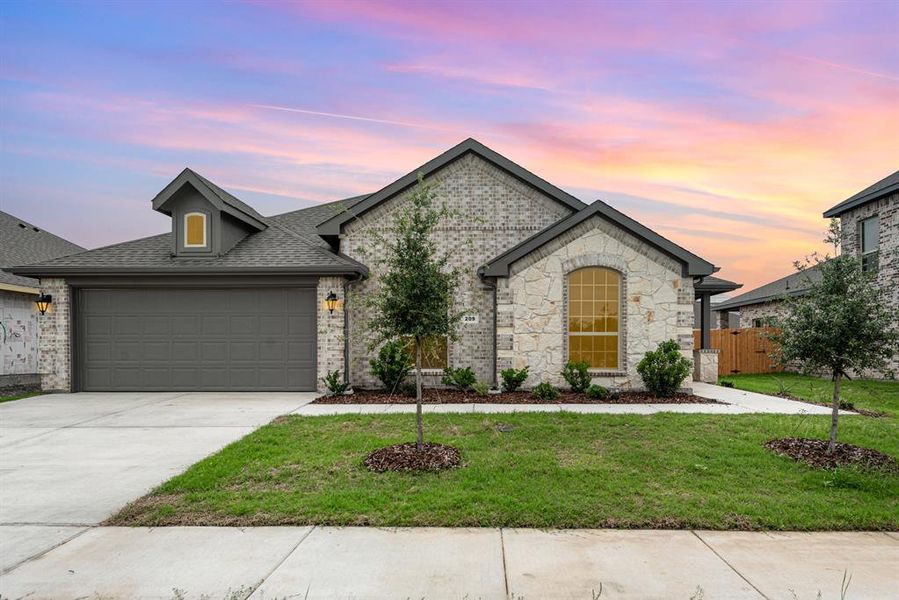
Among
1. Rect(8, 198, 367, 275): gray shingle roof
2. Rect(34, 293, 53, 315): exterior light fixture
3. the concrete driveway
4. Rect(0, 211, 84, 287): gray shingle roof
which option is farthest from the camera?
Rect(0, 211, 84, 287): gray shingle roof

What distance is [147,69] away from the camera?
519 inches

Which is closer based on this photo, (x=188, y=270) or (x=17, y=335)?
(x=188, y=270)

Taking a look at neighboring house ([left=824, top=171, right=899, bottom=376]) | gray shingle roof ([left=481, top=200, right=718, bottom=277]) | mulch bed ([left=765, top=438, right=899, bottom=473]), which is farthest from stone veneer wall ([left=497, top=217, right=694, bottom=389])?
neighboring house ([left=824, top=171, right=899, bottom=376])

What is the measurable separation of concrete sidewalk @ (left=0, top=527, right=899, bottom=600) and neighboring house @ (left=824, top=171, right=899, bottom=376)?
47.3 ft

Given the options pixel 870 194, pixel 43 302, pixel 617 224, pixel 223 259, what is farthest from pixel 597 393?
pixel 43 302

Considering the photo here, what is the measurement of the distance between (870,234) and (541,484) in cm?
1878

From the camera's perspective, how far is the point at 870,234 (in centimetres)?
1719

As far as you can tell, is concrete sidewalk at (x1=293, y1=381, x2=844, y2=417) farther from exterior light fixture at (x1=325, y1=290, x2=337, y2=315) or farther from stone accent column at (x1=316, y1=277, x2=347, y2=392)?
exterior light fixture at (x1=325, y1=290, x2=337, y2=315)

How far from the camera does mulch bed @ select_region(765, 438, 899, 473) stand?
20.8 ft

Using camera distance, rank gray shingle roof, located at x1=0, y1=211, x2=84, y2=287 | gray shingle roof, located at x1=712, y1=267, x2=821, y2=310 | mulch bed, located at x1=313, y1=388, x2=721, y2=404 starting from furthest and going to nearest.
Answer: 1. gray shingle roof, located at x1=712, y1=267, x2=821, y2=310
2. gray shingle roof, located at x1=0, y1=211, x2=84, y2=287
3. mulch bed, located at x1=313, y1=388, x2=721, y2=404

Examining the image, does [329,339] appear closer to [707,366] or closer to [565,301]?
[565,301]

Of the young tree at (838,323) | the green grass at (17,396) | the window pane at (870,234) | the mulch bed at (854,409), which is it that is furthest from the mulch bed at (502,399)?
the window pane at (870,234)

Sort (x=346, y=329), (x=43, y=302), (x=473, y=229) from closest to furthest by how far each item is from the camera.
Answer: (x=43, y=302) < (x=346, y=329) < (x=473, y=229)

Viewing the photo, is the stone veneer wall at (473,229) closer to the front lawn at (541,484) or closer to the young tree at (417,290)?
the front lawn at (541,484)
